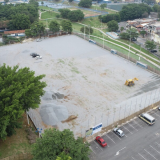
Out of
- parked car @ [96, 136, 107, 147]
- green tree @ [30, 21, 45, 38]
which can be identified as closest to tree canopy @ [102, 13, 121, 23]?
green tree @ [30, 21, 45, 38]

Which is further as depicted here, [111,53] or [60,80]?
[111,53]

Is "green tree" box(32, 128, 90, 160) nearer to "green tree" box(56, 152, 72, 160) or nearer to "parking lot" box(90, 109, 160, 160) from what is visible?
"green tree" box(56, 152, 72, 160)

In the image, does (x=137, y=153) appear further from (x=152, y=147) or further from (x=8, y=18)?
(x=8, y=18)

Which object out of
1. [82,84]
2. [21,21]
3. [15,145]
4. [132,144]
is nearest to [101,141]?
[132,144]

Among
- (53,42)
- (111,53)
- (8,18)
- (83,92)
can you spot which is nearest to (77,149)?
(83,92)

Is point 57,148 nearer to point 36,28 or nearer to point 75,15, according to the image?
point 36,28
